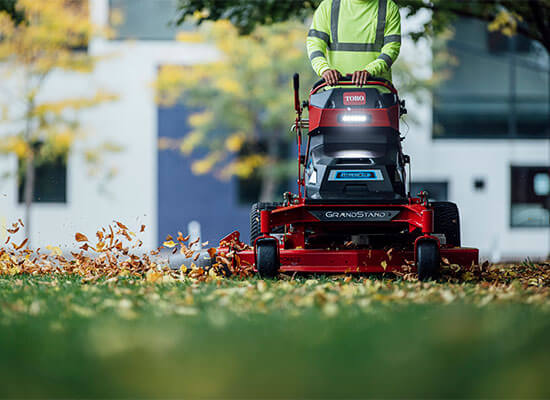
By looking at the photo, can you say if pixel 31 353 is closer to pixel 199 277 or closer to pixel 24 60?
pixel 199 277

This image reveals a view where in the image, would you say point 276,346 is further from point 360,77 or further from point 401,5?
point 401,5

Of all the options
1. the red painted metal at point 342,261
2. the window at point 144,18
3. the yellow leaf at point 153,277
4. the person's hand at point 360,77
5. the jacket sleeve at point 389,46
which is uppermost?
the window at point 144,18

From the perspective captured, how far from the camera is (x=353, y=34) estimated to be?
21.2 feet

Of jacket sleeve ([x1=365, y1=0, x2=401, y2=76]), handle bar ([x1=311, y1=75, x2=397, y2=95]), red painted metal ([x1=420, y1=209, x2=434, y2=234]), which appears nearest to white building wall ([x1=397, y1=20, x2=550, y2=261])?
jacket sleeve ([x1=365, y1=0, x2=401, y2=76])

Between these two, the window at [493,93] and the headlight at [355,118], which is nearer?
the headlight at [355,118]

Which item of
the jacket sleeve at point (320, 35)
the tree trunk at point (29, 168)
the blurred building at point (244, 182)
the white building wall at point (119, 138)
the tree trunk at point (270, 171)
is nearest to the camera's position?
the jacket sleeve at point (320, 35)

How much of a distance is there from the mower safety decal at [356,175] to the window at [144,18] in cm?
1952

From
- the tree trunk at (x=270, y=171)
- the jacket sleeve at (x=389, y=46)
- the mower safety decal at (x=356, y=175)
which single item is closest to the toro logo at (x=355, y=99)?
the jacket sleeve at (x=389, y=46)

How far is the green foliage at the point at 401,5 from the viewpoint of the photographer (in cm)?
1046

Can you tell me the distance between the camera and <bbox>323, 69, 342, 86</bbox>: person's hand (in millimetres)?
6105

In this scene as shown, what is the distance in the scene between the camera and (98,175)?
78.4 feet

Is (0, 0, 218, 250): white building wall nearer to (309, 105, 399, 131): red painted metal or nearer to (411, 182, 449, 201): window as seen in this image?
(411, 182, 449, 201): window

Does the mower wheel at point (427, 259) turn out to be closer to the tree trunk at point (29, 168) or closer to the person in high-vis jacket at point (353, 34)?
the person in high-vis jacket at point (353, 34)

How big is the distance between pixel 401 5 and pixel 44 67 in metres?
13.7
